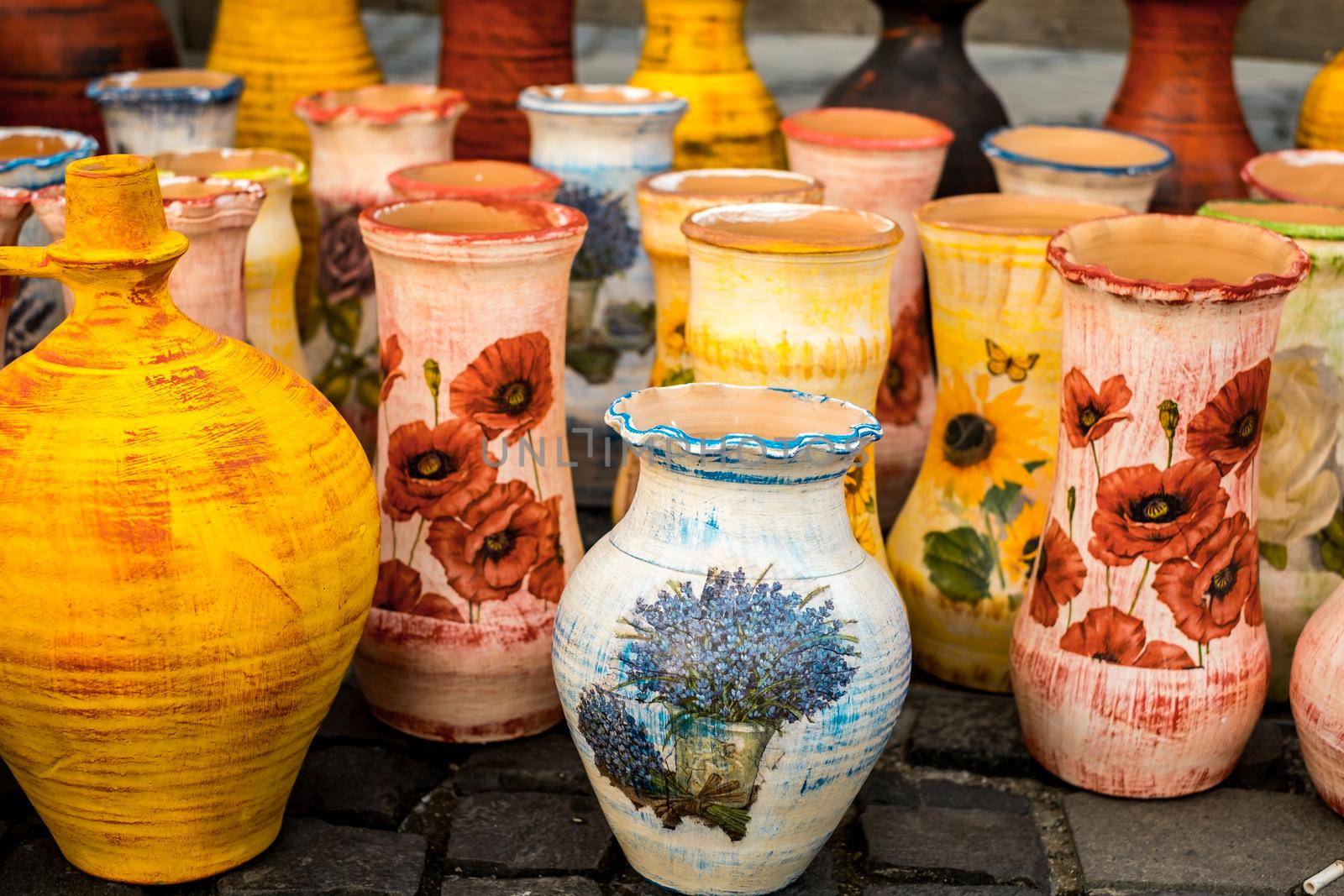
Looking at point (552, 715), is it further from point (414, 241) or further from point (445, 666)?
point (414, 241)

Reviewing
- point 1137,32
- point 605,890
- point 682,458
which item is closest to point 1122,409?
point 682,458

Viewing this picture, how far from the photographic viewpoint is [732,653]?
1.76 m

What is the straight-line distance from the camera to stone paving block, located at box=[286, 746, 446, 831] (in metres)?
2.06

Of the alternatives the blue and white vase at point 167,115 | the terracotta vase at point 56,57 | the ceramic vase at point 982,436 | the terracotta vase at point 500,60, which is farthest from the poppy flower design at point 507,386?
the terracotta vase at point 56,57

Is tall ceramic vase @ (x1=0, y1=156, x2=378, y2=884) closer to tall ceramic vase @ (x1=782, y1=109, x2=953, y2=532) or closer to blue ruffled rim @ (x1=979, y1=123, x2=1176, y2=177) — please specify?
tall ceramic vase @ (x1=782, y1=109, x2=953, y2=532)

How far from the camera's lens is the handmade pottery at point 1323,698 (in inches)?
78.8

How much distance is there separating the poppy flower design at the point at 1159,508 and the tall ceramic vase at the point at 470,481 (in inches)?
28.1

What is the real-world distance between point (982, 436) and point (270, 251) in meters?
1.08

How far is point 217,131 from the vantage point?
288 centimetres

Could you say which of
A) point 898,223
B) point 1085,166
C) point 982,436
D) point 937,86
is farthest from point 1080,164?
point 937,86

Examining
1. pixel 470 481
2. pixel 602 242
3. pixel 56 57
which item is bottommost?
pixel 470 481

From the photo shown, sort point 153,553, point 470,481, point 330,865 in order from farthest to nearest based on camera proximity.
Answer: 1. point 470,481
2. point 330,865
3. point 153,553

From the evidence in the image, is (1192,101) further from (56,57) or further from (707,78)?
(56,57)

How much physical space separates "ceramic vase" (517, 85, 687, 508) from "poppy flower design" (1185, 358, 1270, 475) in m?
1.07
